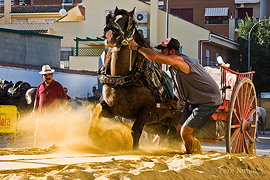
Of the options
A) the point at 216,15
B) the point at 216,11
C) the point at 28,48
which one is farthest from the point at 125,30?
the point at 216,11

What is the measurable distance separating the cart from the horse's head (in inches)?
80.8

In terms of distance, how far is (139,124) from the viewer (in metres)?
6.38

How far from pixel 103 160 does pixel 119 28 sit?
2.12 metres

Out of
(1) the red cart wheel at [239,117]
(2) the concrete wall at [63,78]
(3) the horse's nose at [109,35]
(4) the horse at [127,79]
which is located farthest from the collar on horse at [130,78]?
(2) the concrete wall at [63,78]

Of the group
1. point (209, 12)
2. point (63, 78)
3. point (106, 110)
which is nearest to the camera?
point (106, 110)

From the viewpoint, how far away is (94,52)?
32844 mm

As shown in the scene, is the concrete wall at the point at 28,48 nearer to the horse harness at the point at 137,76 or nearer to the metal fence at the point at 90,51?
the metal fence at the point at 90,51

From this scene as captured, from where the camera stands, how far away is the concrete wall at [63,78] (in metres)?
17.8

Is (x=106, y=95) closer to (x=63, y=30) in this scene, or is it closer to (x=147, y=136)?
(x=147, y=136)

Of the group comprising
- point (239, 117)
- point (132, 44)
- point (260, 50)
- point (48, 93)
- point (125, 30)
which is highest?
point (260, 50)

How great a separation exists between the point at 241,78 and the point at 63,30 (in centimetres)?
2914

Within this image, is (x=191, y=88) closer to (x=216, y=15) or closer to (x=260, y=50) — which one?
(x=260, y=50)

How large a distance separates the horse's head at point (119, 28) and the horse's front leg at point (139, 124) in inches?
42.1

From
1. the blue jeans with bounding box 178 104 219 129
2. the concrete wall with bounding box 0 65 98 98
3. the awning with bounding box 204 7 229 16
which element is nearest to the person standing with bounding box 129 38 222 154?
the blue jeans with bounding box 178 104 219 129
